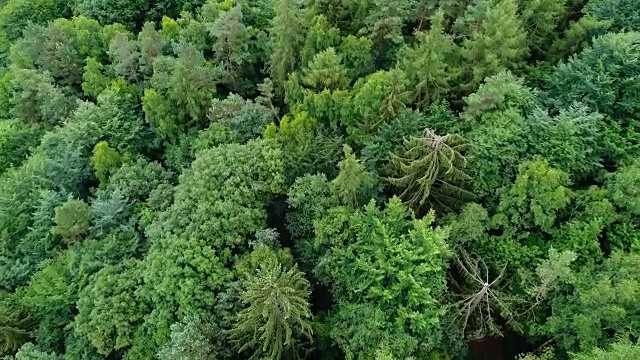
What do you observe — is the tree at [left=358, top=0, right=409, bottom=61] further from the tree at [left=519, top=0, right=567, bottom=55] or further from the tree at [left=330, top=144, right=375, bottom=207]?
the tree at [left=330, top=144, right=375, bottom=207]

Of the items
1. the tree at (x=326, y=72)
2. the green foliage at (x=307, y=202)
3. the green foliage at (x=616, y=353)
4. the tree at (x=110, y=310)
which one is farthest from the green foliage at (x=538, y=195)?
the tree at (x=110, y=310)

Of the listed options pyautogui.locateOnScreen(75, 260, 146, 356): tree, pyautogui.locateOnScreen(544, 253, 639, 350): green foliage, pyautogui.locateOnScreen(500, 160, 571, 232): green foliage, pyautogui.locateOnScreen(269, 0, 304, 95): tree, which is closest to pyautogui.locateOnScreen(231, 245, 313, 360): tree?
pyautogui.locateOnScreen(75, 260, 146, 356): tree

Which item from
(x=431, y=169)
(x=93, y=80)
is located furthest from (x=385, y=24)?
(x=93, y=80)

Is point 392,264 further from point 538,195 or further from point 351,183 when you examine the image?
point 538,195

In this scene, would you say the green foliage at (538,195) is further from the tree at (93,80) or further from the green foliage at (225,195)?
the tree at (93,80)

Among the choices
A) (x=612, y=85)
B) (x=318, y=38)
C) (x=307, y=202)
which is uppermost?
(x=612, y=85)
